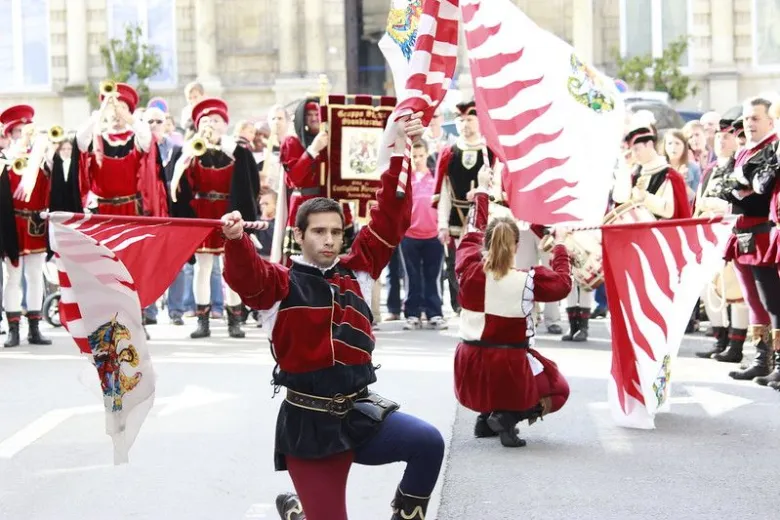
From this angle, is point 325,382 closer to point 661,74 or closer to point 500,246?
point 500,246

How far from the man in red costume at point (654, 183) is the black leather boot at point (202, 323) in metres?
4.35

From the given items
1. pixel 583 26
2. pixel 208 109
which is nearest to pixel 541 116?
pixel 208 109

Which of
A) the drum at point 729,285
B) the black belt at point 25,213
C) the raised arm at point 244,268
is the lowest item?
the drum at point 729,285

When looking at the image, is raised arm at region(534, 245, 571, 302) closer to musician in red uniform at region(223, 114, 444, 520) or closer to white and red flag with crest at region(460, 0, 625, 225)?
white and red flag with crest at region(460, 0, 625, 225)

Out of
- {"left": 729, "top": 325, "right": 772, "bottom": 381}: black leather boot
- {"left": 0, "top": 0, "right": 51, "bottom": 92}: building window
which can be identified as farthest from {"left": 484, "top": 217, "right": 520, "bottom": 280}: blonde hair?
{"left": 0, "top": 0, "right": 51, "bottom": 92}: building window

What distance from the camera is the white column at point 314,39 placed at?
35.7 meters

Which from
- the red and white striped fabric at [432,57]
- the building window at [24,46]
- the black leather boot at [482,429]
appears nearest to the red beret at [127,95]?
the black leather boot at [482,429]

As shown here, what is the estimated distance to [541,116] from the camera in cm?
865

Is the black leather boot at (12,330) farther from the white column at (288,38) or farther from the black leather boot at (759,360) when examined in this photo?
the white column at (288,38)

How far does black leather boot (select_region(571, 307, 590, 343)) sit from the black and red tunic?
25.3 feet

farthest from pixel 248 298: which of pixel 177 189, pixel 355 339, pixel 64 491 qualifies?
pixel 177 189

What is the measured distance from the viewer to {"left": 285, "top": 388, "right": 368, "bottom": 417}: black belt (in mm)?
5855

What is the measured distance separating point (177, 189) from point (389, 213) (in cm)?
815

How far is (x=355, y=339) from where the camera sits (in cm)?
593
